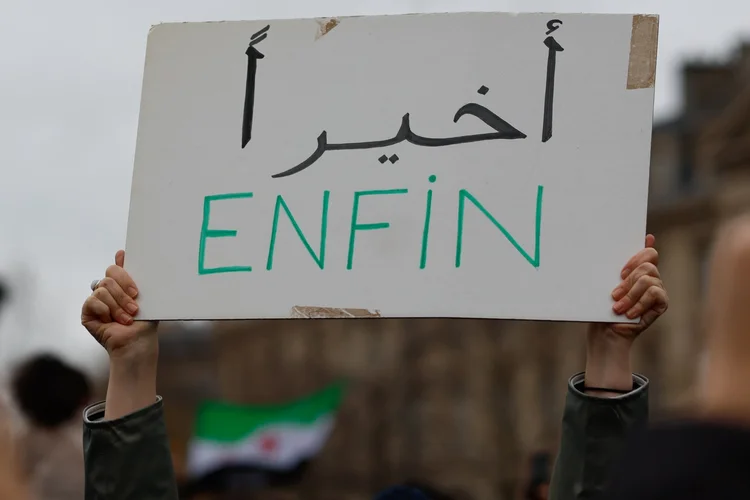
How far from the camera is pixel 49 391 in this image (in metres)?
4.47

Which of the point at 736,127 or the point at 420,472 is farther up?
the point at 736,127

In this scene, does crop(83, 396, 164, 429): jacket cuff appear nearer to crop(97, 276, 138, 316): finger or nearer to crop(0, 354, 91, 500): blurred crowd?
crop(97, 276, 138, 316): finger

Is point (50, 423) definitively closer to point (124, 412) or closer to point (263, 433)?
point (124, 412)

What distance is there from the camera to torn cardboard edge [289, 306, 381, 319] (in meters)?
2.51

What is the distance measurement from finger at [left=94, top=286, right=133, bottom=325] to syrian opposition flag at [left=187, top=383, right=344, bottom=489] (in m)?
7.22

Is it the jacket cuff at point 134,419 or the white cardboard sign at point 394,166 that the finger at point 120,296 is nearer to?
the white cardboard sign at point 394,166

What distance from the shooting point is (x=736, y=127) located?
35.1m

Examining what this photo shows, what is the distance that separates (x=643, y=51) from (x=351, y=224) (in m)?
0.65

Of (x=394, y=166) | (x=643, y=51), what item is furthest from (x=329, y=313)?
(x=643, y=51)

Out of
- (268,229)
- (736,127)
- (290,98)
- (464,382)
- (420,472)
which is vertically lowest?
(420,472)

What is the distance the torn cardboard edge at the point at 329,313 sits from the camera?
2.51 metres

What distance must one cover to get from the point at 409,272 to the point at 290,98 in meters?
0.46

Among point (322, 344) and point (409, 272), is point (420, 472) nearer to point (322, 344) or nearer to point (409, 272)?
point (322, 344)

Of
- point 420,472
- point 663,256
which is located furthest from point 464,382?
point 663,256
